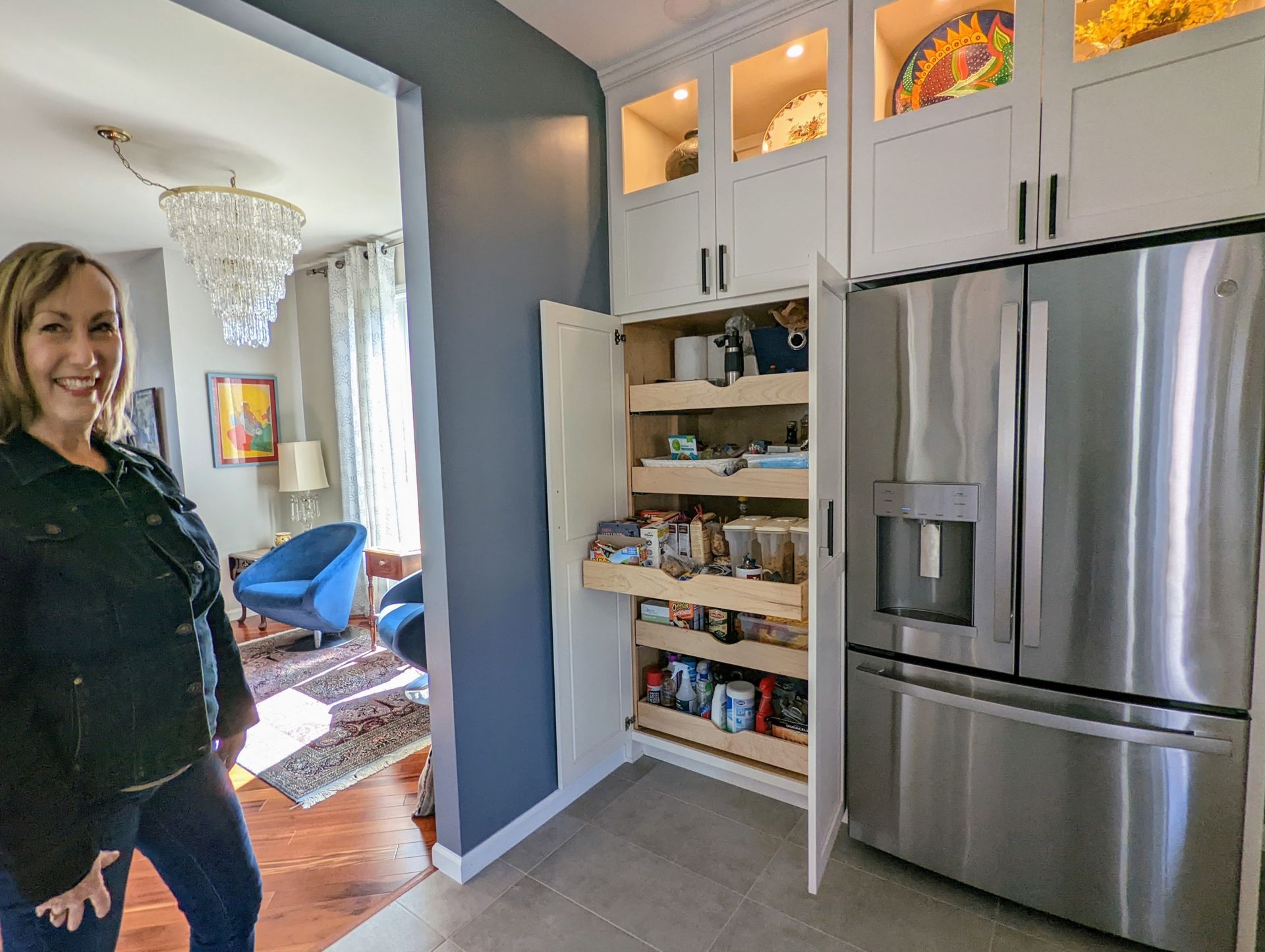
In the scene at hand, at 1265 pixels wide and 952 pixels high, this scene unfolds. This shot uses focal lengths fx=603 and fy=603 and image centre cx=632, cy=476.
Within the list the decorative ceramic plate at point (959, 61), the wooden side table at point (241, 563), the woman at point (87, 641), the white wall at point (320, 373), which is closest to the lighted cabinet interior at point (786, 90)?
the decorative ceramic plate at point (959, 61)

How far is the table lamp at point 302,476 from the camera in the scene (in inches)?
170

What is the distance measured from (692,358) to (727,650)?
1120mm

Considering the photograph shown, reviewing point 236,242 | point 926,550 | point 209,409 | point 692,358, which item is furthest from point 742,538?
point 209,409

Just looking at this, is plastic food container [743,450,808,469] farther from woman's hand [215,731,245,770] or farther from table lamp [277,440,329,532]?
table lamp [277,440,329,532]

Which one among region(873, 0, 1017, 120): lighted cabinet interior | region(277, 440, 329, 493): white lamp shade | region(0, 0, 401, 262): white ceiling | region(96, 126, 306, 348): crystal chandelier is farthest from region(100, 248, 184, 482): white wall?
region(873, 0, 1017, 120): lighted cabinet interior

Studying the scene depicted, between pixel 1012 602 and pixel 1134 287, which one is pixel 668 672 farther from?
pixel 1134 287

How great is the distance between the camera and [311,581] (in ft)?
11.8

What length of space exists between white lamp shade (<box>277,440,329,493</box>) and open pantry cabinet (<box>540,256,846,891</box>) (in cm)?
304

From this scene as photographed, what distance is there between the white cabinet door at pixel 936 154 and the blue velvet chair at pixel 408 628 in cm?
183

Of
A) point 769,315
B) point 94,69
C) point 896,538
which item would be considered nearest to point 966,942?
point 896,538

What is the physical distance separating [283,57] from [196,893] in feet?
7.91

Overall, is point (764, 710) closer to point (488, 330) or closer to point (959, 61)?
point (488, 330)

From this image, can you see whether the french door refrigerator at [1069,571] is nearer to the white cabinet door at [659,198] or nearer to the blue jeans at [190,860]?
the white cabinet door at [659,198]

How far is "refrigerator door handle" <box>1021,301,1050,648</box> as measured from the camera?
152 cm
